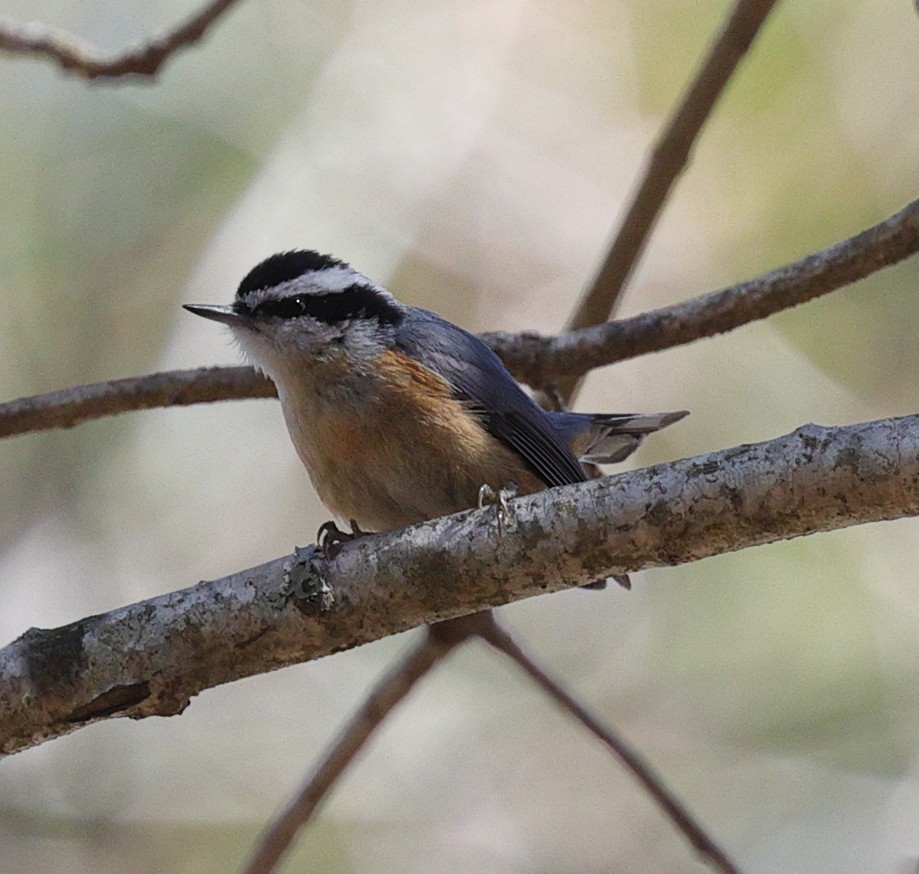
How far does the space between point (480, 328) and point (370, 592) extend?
4.64 m

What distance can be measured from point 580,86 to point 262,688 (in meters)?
4.07

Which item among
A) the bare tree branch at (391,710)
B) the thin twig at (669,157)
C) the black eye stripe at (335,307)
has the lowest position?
the bare tree branch at (391,710)

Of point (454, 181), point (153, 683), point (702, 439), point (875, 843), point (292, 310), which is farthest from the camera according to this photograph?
point (454, 181)

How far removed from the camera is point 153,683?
2.84 meters

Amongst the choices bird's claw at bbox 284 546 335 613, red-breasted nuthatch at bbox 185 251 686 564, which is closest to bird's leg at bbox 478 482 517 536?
red-breasted nuthatch at bbox 185 251 686 564

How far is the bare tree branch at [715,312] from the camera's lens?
12.6ft

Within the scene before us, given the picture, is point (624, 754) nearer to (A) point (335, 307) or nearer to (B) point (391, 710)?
(B) point (391, 710)

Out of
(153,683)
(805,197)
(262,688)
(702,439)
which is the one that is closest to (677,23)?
(805,197)

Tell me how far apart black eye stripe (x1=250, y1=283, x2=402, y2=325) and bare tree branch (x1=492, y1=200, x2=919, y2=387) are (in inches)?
16.9

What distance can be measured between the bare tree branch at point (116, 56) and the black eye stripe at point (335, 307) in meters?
1.14

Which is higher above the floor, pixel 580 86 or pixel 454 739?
pixel 580 86

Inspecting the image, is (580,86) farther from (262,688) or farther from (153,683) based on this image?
(153,683)

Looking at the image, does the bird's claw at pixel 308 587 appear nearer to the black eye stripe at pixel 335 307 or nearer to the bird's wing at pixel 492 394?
the bird's wing at pixel 492 394

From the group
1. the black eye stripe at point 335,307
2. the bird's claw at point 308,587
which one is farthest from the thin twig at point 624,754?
the bird's claw at point 308,587
